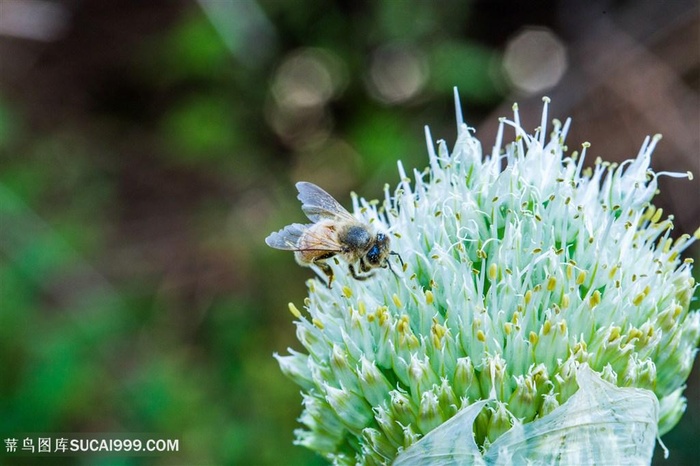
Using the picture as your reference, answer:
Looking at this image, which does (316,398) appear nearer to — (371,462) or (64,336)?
(371,462)

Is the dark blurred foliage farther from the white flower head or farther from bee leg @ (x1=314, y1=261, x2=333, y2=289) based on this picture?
the white flower head

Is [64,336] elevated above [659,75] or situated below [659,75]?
below

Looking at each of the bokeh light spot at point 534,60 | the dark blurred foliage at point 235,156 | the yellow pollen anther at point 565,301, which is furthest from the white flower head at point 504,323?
the bokeh light spot at point 534,60

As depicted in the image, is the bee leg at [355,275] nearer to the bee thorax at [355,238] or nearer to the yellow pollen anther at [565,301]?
the bee thorax at [355,238]

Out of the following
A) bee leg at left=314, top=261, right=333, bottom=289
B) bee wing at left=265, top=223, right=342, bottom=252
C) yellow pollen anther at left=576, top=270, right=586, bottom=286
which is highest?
bee wing at left=265, top=223, right=342, bottom=252

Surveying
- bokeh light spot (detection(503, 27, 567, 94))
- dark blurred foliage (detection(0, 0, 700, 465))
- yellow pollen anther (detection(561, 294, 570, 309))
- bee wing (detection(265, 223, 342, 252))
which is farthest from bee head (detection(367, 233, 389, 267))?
bokeh light spot (detection(503, 27, 567, 94))

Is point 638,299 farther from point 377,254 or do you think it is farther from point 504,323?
point 377,254

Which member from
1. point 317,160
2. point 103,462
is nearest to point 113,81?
point 317,160
